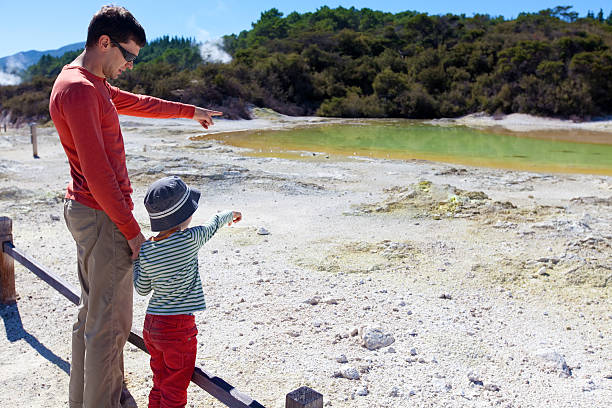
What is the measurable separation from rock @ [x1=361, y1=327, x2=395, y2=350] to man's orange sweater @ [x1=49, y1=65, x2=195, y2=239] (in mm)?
1953

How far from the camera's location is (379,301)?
428cm

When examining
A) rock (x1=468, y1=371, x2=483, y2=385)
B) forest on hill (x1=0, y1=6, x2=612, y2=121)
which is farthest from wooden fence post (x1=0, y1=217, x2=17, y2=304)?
forest on hill (x1=0, y1=6, x2=612, y2=121)

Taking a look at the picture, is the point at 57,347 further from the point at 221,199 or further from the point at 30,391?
the point at 221,199

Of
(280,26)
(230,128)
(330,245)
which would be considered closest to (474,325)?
(330,245)

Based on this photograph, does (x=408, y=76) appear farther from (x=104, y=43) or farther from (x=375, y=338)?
(x=104, y=43)

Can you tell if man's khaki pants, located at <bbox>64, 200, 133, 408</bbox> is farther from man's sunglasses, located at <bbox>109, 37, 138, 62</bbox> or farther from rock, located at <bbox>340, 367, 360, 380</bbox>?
rock, located at <bbox>340, 367, 360, 380</bbox>

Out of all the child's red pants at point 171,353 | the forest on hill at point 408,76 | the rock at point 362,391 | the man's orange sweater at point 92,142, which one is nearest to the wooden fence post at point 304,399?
the child's red pants at point 171,353

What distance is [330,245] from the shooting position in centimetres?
584

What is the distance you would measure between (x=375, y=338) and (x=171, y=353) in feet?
5.47

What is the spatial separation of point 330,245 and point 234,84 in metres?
27.1

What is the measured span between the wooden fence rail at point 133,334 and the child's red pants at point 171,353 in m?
0.09

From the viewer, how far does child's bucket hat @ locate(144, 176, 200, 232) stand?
2195mm

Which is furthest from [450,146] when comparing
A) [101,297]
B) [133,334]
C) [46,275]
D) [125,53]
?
[101,297]

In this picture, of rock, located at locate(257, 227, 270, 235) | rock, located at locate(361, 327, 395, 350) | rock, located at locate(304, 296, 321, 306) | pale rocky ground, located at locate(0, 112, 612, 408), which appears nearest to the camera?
pale rocky ground, located at locate(0, 112, 612, 408)
